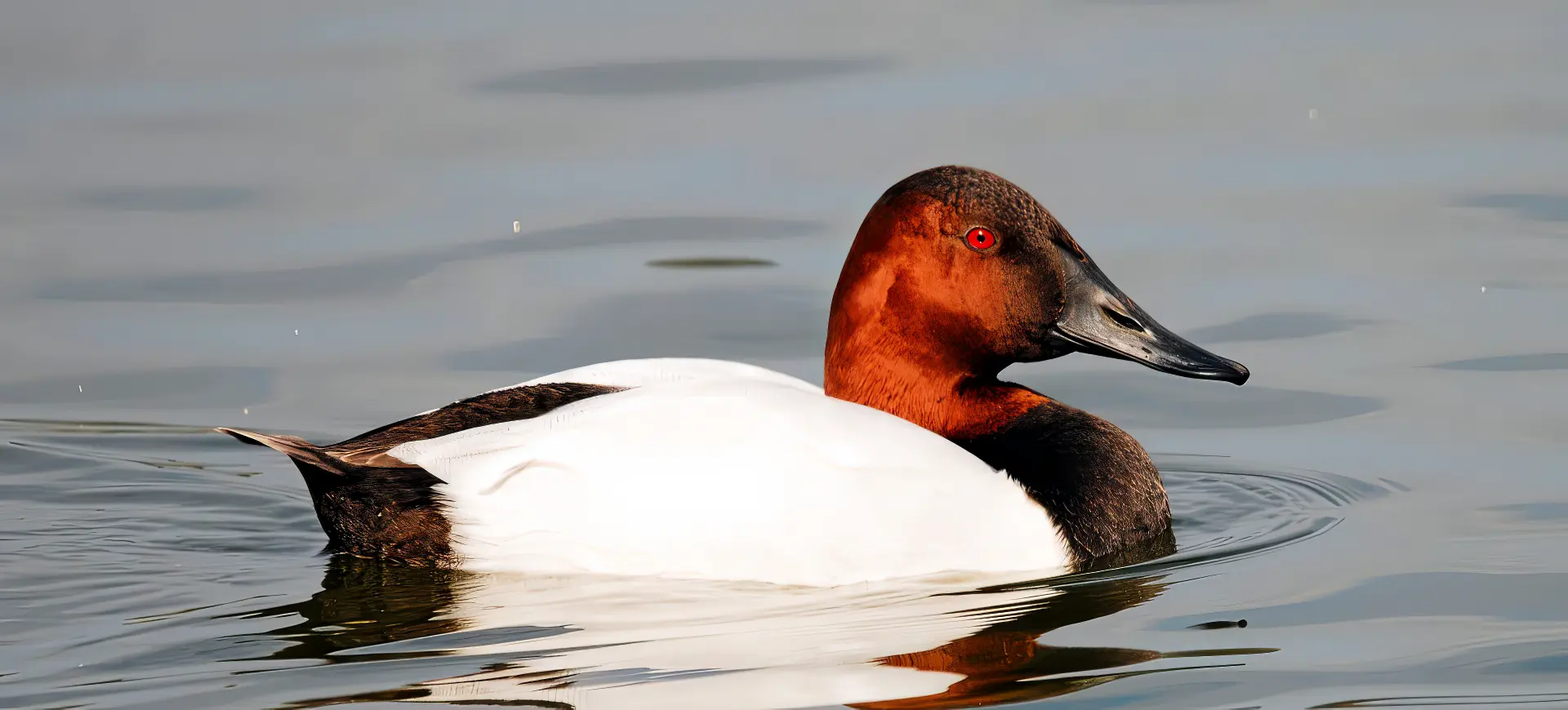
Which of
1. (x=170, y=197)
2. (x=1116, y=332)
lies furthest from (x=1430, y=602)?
(x=170, y=197)

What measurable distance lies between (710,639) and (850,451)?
0.63 metres

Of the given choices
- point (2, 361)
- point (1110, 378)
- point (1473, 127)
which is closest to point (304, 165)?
point (2, 361)

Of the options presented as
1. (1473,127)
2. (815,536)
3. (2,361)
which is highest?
(1473,127)

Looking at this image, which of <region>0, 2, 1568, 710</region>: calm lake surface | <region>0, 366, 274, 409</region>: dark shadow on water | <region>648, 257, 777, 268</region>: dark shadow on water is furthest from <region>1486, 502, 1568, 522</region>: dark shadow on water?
<region>0, 366, 274, 409</region>: dark shadow on water

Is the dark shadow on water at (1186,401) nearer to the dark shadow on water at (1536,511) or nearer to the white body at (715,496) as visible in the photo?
the dark shadow on water at (1536,511)

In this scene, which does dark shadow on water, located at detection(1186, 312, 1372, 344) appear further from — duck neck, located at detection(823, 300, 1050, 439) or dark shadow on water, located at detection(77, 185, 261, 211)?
dark shadow on water, located at detection(77, 185, 261, 211)

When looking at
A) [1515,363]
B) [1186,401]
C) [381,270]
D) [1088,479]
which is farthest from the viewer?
[381,270]

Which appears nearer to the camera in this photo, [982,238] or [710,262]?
[982,238]

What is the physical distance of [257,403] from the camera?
6984 mm

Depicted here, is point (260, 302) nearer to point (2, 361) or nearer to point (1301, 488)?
point (2, 361)

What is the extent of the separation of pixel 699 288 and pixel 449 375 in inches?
48.8

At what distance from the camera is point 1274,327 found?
7477mm

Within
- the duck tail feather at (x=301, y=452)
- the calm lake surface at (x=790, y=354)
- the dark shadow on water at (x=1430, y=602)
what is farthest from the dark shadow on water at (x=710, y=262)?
the dark shadow on water at (x=1430, y=602)

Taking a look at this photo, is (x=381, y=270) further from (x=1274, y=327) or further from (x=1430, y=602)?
(x=1430, y=602)
